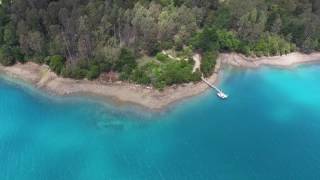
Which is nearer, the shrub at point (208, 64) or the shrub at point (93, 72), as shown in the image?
the shrub at point (93, 72)

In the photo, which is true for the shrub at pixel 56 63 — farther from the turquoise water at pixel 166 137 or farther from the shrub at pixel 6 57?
the shrub at pixel 6 57

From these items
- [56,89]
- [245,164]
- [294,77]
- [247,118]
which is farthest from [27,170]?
[294,77]

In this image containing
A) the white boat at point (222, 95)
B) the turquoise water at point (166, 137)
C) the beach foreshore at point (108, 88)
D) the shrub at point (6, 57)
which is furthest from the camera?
the shrub at point (6, 57)

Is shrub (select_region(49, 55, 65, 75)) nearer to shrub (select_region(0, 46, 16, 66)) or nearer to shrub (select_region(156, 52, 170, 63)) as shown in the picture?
shrub (select_region(0, 46, 16, 66))

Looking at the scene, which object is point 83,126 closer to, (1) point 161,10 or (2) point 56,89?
(2) point 56,89

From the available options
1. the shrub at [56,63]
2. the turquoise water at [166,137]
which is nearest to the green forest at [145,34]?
the shrub at [56,63]

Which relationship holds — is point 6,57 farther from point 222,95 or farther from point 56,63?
point 222,95
